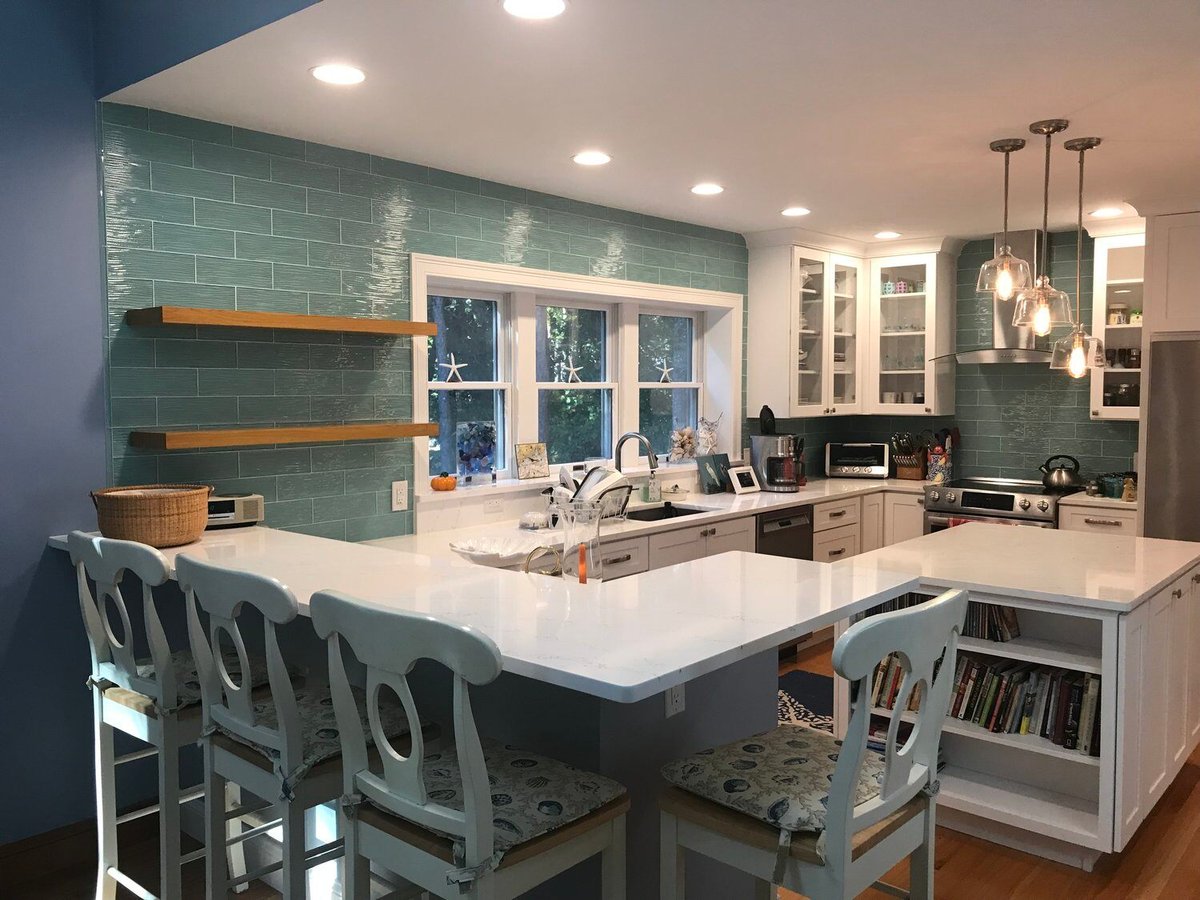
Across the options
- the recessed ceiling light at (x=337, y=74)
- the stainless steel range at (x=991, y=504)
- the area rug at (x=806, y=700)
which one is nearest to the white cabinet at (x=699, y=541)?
the area rug at (x=806, y=700)

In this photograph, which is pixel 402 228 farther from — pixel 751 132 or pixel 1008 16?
pixel 1008 16

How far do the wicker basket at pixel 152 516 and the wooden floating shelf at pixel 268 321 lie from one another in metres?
0.53

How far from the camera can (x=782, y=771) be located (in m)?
1.77

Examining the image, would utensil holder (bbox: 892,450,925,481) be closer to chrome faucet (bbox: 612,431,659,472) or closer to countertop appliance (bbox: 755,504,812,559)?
countertop appliance (bbox: 755,504,812,559)

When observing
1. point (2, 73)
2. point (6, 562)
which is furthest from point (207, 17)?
point (6, 562)

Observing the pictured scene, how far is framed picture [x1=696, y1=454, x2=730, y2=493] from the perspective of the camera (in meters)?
5.29

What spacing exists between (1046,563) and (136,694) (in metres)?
2.75

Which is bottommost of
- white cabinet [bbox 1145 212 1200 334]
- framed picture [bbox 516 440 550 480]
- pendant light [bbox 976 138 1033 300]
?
framed picture [bbox 516 440 550 480]

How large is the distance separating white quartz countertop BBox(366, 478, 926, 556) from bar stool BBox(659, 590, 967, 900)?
1.97 meters

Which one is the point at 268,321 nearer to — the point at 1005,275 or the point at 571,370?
the point at 571,370

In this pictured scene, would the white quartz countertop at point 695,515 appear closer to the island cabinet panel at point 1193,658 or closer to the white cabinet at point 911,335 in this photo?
the white cabinet at point 911,335

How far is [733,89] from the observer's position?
2.89m

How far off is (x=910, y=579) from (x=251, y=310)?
7.85 ft

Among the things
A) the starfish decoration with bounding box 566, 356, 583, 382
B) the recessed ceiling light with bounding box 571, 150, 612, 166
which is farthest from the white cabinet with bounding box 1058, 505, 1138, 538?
the recessed ceiling light with bounding box 571, 150, 612, 166
